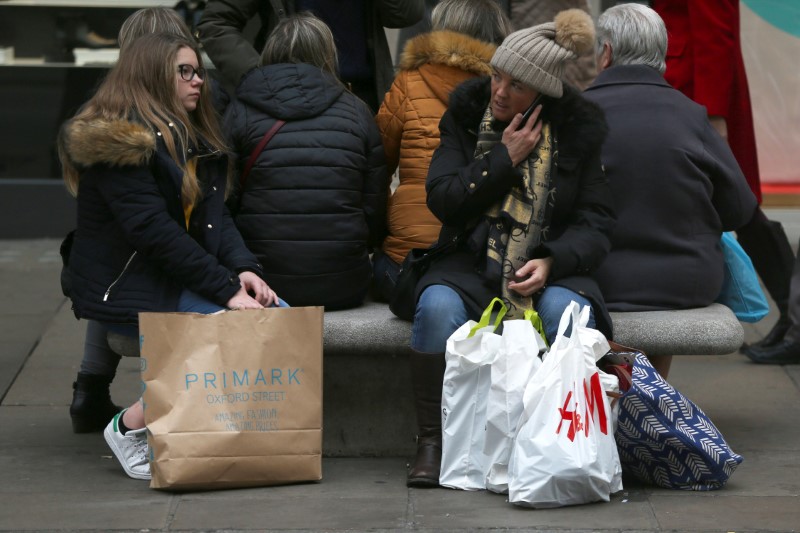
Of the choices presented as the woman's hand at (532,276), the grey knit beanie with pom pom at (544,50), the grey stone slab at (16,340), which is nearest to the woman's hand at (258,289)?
the woman's hand at (532,276)

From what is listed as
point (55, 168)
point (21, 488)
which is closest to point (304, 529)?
point (21, 488)

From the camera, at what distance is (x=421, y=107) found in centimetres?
500

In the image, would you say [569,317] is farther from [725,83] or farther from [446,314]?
[725,83]

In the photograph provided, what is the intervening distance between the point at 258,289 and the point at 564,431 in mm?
1153

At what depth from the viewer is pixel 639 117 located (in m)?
5.00

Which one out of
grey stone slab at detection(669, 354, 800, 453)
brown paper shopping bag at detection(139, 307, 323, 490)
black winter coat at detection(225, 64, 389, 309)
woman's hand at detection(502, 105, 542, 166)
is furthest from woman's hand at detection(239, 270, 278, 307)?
grey stone slab at detection(669, 354, 800, 453)

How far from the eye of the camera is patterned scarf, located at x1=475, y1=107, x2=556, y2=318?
15.1 ft

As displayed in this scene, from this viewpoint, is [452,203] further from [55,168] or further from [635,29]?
[55,168]

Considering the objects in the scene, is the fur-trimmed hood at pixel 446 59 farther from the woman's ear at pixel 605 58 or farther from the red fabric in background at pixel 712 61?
the red fabric in background at pixel 712 61

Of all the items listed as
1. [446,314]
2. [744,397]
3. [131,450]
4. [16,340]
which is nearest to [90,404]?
[131,450]

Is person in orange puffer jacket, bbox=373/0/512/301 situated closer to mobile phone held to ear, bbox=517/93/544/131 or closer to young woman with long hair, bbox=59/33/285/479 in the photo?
Answer: mobile phone held to ear, bbox=517/93/544/131

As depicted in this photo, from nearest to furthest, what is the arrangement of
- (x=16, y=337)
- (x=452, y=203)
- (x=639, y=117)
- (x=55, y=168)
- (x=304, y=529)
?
(x=304, y=529) → (x=452, y=203) → (x=639, y=117) → (x=16, y=337) → (x=55, y=168)

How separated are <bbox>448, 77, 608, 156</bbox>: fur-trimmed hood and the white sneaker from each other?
151 cm

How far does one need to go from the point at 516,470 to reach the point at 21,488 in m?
1.63
